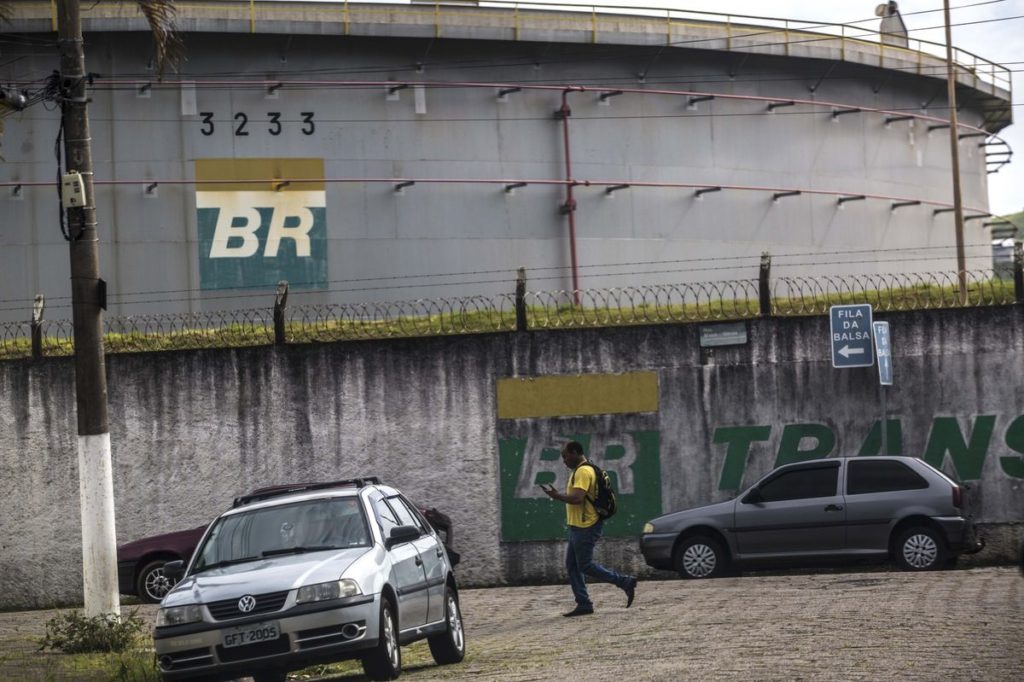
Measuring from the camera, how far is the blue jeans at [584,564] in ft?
47.4

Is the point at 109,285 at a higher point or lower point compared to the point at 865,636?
higher

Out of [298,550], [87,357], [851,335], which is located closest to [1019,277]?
[851,335]

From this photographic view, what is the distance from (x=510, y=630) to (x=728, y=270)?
18030 mm

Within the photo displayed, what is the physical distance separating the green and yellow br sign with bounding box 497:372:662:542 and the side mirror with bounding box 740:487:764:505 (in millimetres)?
1997

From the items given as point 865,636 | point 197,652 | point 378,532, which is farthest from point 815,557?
point 197,652

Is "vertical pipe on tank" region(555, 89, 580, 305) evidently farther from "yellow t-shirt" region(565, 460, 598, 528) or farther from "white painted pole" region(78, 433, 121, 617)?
"white painted pole" region(78, 433, 121, 617)

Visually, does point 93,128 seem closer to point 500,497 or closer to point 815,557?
point 500,497

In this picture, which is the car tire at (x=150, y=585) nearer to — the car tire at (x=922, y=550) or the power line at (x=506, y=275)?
the car tire at (x=922, y=550)

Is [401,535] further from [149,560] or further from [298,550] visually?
[149,560]

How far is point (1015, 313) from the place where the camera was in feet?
64.1

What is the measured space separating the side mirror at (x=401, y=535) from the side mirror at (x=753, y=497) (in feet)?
25.7

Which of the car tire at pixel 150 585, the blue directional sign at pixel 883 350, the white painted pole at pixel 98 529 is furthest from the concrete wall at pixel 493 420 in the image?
the white painted pole at pixel 98 529

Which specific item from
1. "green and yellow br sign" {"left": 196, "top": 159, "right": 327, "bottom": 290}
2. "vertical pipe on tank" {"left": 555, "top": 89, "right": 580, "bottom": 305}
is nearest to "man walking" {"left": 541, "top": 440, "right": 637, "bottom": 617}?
"green and yellow br sign" {"left": 196, "top": 159, "right": 327, "bottom": 290}

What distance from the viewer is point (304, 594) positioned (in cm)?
976
